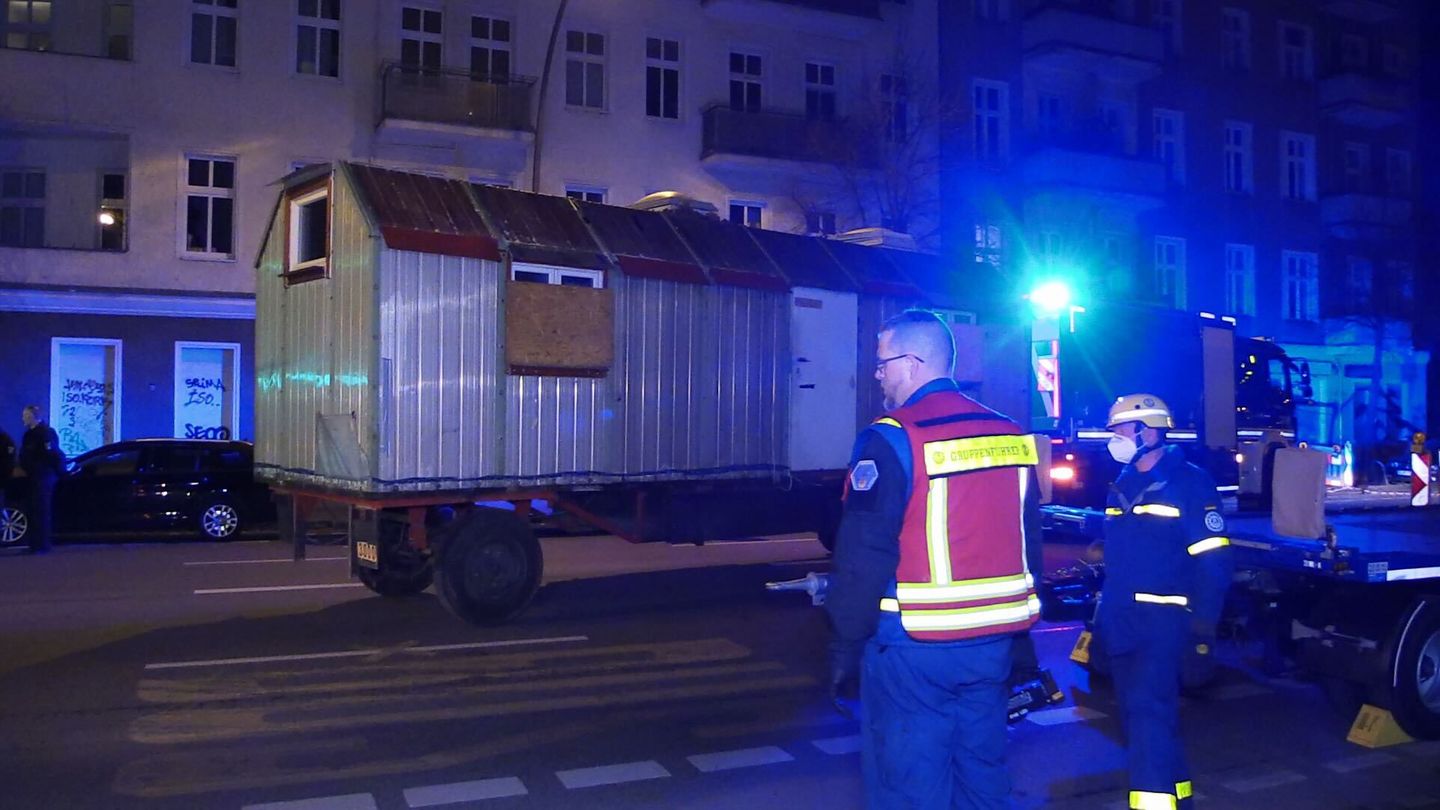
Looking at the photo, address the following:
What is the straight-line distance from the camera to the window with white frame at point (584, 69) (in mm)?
25172

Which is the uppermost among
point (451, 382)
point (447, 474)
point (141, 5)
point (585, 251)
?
point (141, 5)

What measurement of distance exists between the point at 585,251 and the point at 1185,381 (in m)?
8.90

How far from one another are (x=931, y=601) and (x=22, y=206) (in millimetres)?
23083

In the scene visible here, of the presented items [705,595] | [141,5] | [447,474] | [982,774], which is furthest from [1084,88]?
[982,774]

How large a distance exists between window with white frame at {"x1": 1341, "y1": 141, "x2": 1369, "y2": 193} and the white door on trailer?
105ft

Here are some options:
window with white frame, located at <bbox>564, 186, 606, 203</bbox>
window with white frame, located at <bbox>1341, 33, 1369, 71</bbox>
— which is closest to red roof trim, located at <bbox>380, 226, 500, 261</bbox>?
window with white frame, located at <bbox>564, 186, 606, 203</bbox>

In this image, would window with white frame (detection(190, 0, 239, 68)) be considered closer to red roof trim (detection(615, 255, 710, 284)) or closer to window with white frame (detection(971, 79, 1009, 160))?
red roof trim (detection(615, 255, 710, 284))

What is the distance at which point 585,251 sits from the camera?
34.3 feet

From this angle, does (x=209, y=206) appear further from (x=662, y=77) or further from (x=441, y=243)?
(x=441, y=243)

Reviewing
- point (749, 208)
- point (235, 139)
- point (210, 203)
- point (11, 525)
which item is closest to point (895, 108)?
point (749, 208)

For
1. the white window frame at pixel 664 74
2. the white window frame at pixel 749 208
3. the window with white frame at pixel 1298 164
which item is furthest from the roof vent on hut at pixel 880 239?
the window with white frame at pixel 1298 164

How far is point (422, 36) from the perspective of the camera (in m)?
23.7

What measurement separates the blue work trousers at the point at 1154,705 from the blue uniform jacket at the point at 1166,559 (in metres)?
0.01

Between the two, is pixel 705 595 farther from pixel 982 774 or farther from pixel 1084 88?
pixel 1084 88
